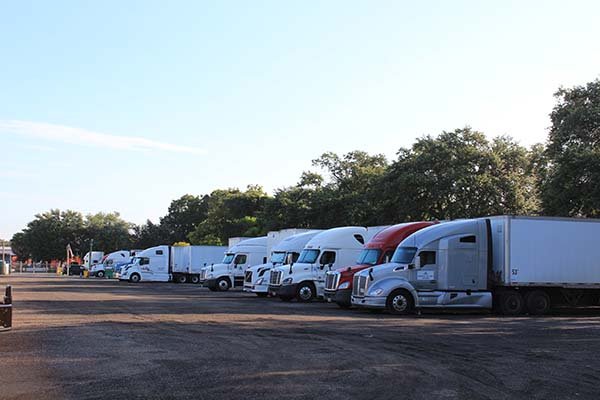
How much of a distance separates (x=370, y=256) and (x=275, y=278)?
686 centimetres

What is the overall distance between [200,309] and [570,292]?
1316cm

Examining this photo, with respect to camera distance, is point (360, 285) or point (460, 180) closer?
point (360, 285)

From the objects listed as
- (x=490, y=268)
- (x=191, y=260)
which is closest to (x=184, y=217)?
(x=191, y=260)

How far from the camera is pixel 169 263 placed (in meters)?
58.5

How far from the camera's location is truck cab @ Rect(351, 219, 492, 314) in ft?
76.1

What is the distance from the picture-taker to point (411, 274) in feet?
77.5

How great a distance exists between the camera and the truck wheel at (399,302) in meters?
23.0

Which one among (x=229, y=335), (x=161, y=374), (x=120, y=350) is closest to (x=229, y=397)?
(x=161, y=374)

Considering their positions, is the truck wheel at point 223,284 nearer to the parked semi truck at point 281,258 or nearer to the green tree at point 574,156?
the parked semi truck at point 281,258

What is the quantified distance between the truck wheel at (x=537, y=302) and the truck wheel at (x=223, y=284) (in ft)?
71.2

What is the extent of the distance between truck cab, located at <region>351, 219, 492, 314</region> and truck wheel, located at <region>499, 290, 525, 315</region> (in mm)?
534

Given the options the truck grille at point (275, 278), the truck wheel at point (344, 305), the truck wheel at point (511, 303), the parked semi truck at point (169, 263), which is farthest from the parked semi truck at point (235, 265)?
the truck wheel at point (511, 303)

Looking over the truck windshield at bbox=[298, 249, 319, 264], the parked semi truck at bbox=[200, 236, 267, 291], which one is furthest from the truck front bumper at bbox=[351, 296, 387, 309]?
the parked semi truck at bbox=[200, 236, 267, 291]

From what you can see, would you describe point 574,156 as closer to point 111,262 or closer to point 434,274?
point 434,274
